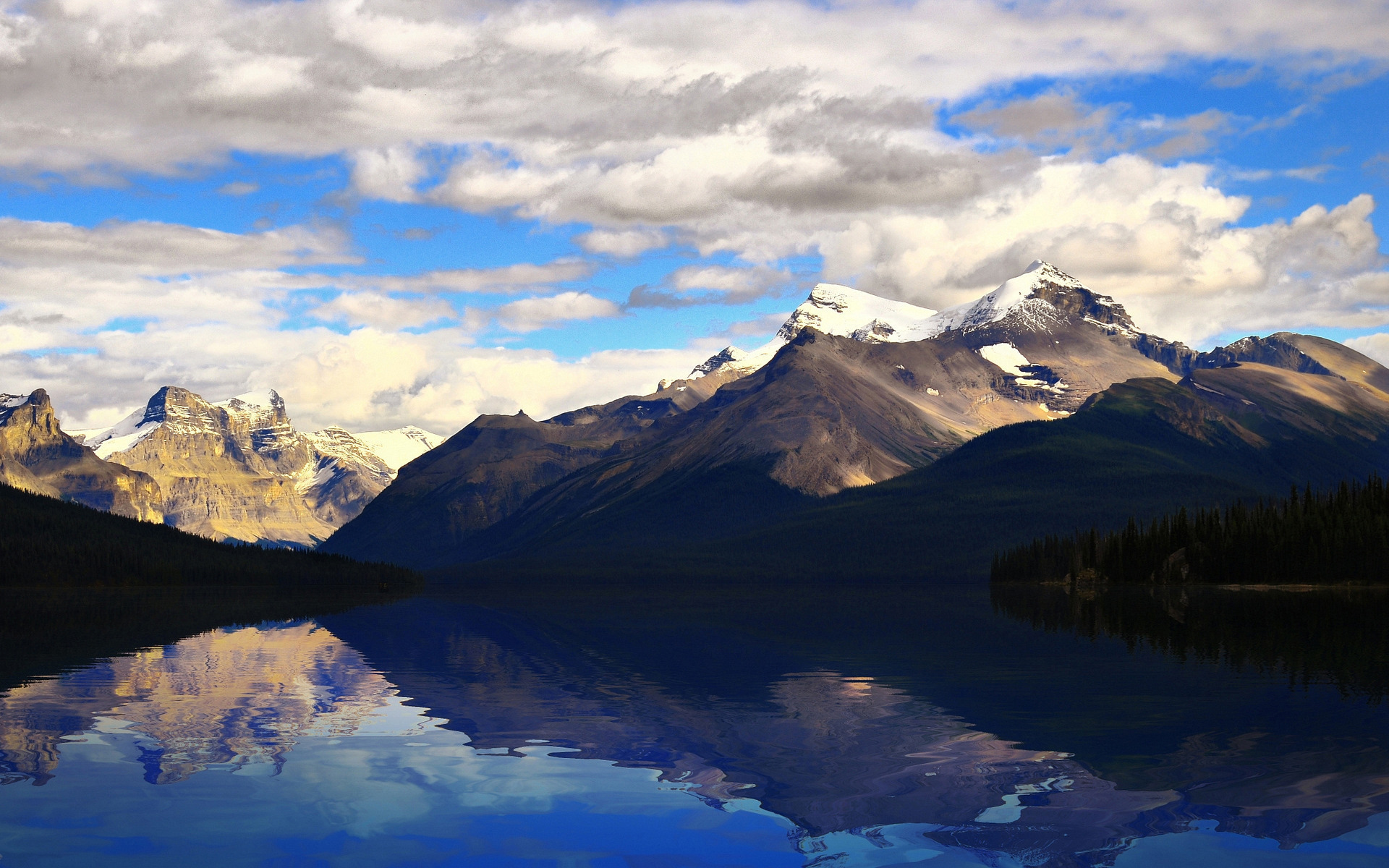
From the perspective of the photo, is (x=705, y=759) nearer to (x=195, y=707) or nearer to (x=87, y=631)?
(x=195, y=707)

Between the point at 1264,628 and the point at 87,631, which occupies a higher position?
the point at 1264,628

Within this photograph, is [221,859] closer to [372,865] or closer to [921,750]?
[372,865]

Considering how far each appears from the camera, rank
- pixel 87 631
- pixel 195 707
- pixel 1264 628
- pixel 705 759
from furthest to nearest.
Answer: pixel 87 631, pixel 1264 628, pixel 195 707, pixel 705 759

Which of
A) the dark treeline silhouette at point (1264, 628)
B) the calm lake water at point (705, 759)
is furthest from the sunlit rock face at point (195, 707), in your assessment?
the dark treeline silhouette at point (1264, 628)

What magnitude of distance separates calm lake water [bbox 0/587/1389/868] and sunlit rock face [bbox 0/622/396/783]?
1.10ft

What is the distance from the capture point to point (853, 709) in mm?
62000

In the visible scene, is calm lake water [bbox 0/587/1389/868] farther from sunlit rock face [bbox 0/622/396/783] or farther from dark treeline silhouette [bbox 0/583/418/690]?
dark treeline silhouette [bbox 0/583/418/690]

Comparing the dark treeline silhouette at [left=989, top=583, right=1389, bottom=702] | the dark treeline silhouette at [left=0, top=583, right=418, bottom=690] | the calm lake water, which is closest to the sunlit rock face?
the calm lake water

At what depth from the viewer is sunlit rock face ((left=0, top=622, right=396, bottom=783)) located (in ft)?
158

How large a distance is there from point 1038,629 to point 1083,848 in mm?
100287

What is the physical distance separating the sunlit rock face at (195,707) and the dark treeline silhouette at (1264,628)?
5111 centimetres

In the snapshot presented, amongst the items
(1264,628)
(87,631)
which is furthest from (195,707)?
(1264,628)

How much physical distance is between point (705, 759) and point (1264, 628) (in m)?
86.1

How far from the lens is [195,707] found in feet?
206
